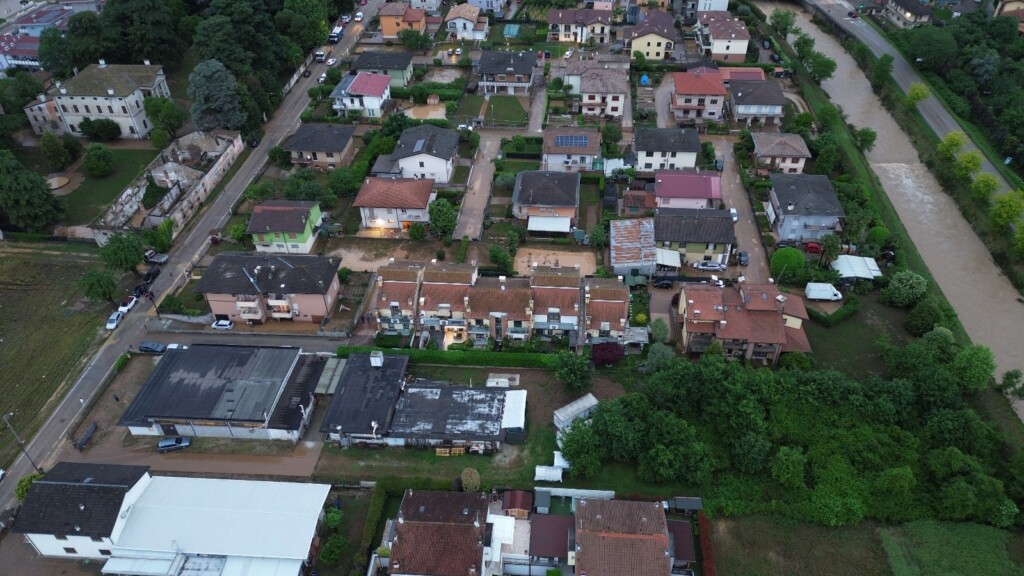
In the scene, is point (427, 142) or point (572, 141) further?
point (572, 141)

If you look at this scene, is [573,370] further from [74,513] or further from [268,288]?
[74,513]

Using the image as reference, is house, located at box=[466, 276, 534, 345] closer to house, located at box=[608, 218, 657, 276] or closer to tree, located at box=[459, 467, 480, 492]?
house, located at box=[608, 218, 657, 276]

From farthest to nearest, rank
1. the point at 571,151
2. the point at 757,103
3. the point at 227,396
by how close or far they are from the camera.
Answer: the point at 757,103, the point at 571,151, the point at 227,396

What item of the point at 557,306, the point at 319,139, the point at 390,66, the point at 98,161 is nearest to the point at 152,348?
the point at 98,161

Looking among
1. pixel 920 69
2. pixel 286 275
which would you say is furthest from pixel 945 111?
pixel 286 275

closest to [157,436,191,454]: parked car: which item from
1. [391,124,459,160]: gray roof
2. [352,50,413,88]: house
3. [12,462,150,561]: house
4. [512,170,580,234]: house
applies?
[12,462,150,561]: house

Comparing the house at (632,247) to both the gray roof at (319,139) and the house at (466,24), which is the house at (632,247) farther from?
the house at (466,24)
